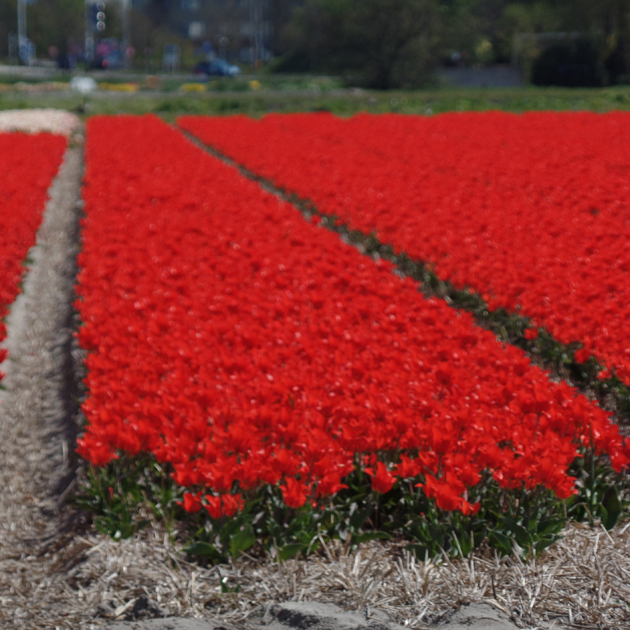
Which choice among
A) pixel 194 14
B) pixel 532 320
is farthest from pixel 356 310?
pixel 194 14

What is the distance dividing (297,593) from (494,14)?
7233 centimetres

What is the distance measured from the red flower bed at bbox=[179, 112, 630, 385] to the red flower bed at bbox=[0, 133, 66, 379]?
3.28 metres

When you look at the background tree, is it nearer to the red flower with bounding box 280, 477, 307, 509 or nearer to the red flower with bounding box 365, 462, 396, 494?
the red flower with bounding box 365, 462, 396, 494

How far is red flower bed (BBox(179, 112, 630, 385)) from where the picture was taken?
17.1ft

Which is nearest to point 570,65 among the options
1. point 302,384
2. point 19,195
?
point 19,195

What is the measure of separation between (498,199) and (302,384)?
638 cm

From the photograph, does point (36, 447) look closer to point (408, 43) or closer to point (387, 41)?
point (387, 41)

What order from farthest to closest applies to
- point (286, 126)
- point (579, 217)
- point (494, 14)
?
point (494, 14) < point (286, 126) < point (579, 217)

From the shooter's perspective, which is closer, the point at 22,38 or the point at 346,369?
the point at 346,369

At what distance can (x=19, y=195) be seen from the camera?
985cm

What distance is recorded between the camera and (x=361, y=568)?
9.46ft

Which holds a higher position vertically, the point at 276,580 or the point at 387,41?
the point at 387,41

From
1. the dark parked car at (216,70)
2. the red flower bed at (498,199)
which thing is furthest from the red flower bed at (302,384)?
the dark parked car at (216,70)

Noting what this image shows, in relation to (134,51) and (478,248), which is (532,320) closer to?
(478,248)
